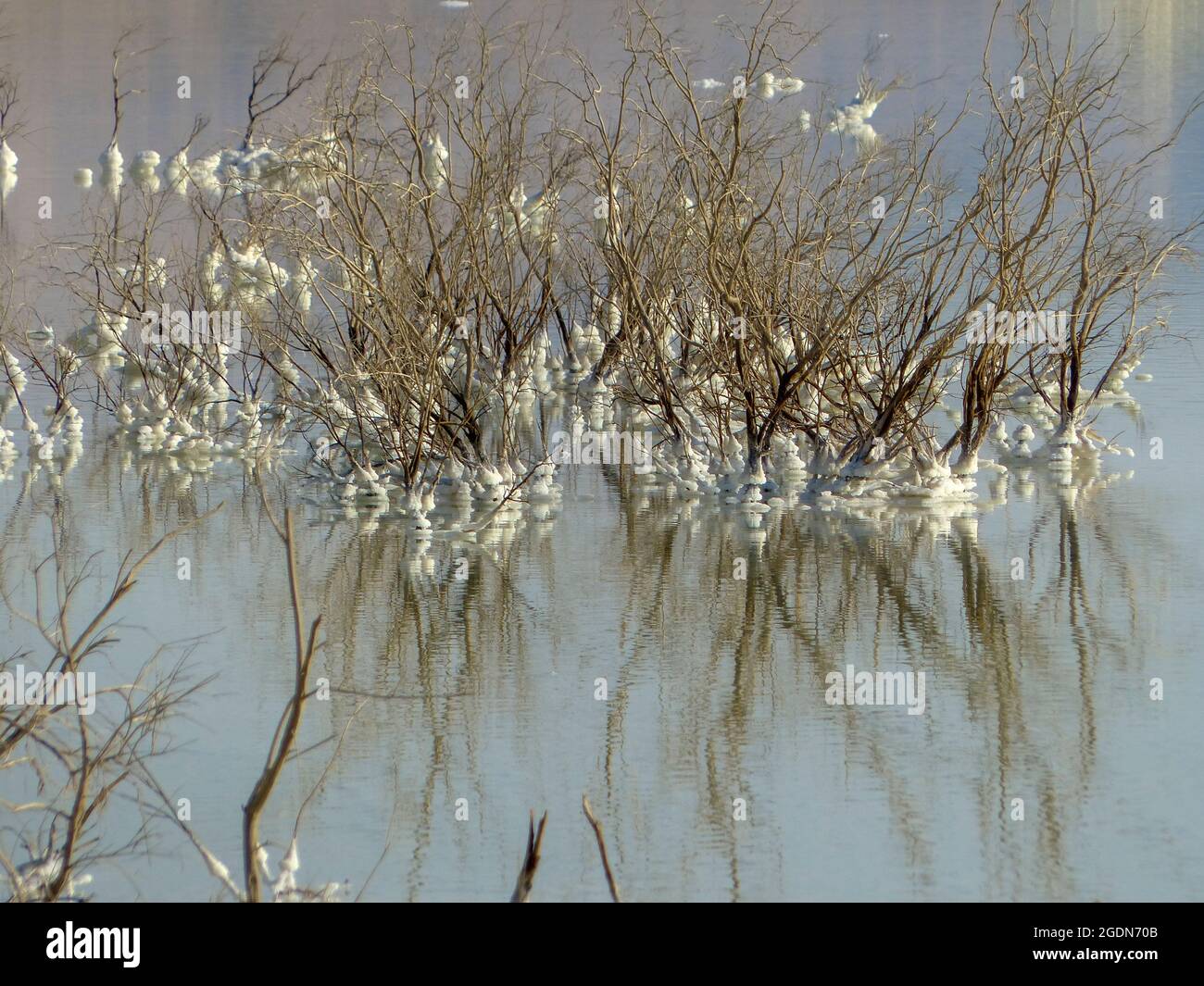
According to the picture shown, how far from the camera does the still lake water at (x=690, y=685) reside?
5688 millimetres

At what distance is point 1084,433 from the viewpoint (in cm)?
1319

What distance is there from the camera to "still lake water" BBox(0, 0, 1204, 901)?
224 inches

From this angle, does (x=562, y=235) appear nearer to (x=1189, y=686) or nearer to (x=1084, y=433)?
(x=1084, y=433)

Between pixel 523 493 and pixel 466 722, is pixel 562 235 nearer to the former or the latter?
pixel 523 493

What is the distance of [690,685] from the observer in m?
7.57

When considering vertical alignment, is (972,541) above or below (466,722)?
above

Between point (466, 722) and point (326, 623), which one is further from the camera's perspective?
point (326, 623)
